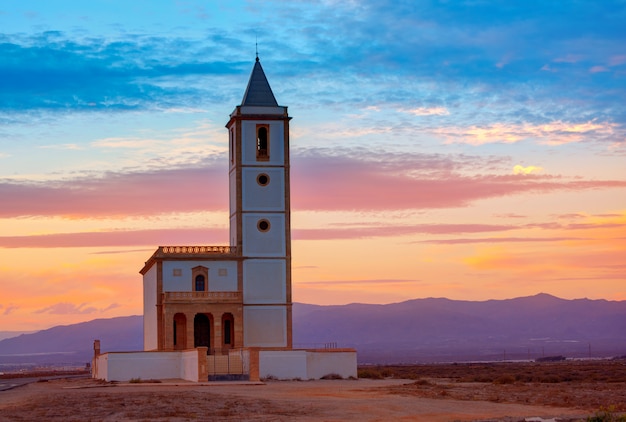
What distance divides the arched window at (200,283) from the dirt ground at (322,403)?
1646 centimetres

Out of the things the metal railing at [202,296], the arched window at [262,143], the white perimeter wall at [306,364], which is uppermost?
the arched window at [262,143]

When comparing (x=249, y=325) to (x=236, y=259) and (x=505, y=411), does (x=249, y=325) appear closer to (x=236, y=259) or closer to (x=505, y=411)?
(x=236, y=259)

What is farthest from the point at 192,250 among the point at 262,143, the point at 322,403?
the point at 322,403

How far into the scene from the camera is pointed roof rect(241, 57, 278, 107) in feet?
204

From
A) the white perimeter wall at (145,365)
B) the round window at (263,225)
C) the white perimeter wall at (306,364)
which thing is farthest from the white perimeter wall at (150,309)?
the white perimeter wall at (306,364)

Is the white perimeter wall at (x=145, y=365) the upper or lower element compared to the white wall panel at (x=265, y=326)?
lower

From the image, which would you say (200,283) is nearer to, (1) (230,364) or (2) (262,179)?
(2) (262,179)

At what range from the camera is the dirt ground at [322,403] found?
2814cm

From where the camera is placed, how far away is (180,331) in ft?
193

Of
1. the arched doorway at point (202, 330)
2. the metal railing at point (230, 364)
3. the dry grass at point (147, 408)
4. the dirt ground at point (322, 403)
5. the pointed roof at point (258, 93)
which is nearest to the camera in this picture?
the dry grass at point (147, 408)

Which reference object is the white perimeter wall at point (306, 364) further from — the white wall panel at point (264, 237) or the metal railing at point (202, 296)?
the white wall panel at point (264, 237)

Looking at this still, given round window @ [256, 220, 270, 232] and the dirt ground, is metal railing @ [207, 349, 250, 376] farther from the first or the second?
round window @ [256, 220, 270, 232]

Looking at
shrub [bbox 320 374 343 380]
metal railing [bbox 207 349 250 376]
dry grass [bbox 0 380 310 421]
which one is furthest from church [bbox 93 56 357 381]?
dry grass [bbox 0 380 310 421]

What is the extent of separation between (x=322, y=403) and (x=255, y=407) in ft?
8.28
